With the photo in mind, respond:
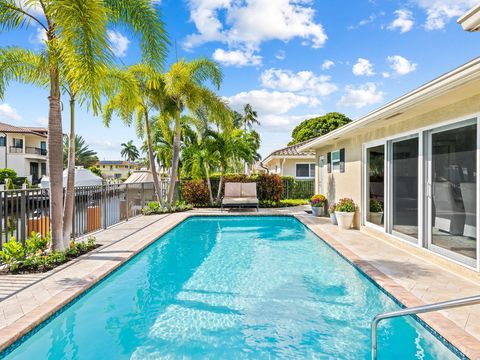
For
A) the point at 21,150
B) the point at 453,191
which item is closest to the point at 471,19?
the point at 453,191

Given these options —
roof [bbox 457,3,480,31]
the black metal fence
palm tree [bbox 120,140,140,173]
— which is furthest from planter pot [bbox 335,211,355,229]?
palm tree [bbox 120,140,140,173]

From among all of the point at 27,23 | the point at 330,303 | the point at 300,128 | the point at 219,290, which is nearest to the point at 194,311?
the point at 219,290

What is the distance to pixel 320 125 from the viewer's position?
39.4 m

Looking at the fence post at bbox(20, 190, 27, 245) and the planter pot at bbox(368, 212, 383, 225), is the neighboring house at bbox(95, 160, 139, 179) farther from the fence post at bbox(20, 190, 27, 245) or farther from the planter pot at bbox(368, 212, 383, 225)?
the fence post at bbox(20, 190, 27, 245)

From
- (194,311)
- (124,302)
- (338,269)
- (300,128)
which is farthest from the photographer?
(300,128)

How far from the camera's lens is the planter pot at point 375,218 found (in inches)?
324

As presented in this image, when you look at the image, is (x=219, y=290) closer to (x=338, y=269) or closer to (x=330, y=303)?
(x=330, y=303)

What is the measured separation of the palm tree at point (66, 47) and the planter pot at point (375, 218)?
667 centimetres

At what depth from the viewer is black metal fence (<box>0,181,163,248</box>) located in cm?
556

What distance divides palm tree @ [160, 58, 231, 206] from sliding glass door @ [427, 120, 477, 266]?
9162mm

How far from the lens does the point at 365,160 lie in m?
8.97

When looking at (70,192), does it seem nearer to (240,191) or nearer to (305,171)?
(240,191)

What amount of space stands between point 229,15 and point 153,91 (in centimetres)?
420

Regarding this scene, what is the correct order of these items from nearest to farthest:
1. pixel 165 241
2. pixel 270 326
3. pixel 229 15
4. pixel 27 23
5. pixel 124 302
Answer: pixel 270 326, pixel 124 302, pixel 27 23, pixel 165 241, pixel 229 15
